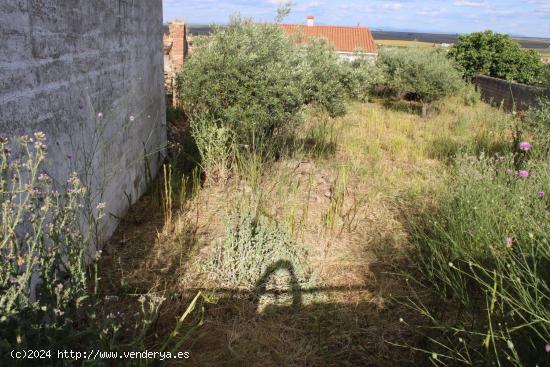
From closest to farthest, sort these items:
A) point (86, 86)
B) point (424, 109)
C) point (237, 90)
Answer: point (86, 86) < point (237, 90) < point (424, 109)

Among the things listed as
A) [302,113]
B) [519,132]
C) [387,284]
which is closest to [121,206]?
[387,284]

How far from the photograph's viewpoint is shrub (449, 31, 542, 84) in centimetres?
1788

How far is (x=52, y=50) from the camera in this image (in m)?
2.37

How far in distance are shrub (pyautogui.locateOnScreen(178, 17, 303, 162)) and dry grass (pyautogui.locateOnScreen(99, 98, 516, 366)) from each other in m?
0.70

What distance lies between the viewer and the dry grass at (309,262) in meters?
2.72

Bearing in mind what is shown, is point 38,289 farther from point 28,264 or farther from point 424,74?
point 424,74

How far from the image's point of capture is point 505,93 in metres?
14.0

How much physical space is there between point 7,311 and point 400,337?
233cm

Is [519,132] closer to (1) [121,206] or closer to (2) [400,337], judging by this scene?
(2) [400,337]

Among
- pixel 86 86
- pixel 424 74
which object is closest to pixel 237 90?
pixel 86 86

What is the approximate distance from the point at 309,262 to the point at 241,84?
8.58ft

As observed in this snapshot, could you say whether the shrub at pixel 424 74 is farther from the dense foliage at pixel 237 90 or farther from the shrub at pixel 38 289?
the shrub at pixel 38 289

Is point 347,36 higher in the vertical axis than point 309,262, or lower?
higher

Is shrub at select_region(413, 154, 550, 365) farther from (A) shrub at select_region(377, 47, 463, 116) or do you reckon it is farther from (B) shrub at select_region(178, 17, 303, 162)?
(A) shrub at select_region(377, 47, 463, 116)
